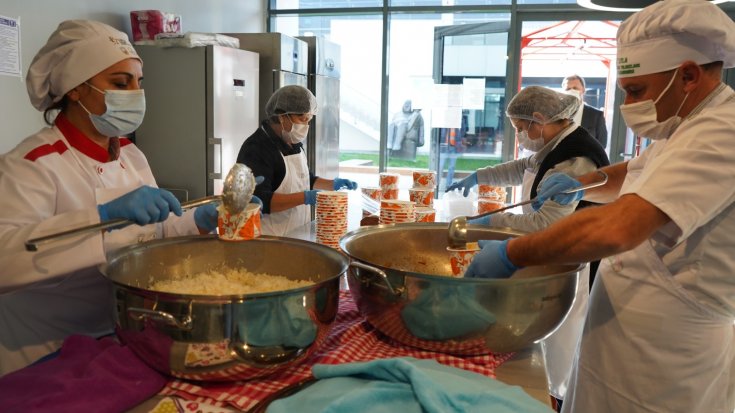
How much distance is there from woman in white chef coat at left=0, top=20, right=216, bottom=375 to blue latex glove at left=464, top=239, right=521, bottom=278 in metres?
0.69

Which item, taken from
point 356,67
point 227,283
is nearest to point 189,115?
point 356,67

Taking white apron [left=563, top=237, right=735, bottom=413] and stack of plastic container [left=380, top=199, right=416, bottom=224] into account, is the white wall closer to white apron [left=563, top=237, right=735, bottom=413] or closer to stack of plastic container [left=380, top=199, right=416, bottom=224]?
stack of plastic container [left=380, top=199, right=416, bottom=224]

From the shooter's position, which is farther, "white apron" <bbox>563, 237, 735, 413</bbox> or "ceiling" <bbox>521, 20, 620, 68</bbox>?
"ceiling" <bbox>521, 20, 620, 68</bbox>

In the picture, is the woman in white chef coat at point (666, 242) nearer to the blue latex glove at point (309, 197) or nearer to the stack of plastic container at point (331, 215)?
the stack of plastic container at point (331, 215)

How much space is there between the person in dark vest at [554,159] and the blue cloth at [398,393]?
1277 millimetres

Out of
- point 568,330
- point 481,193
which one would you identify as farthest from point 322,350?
point 568,330

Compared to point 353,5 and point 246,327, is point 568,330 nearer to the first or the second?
point 246,327

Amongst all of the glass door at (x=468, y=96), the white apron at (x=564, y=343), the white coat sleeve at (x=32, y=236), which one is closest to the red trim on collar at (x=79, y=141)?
the white coat sleeve at (x=32, y=236)

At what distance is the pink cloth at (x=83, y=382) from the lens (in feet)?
2.97

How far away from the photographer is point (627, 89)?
1.50 m

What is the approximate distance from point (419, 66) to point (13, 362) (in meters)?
5.12

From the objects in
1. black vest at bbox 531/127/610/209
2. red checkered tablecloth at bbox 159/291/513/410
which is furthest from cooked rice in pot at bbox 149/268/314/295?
black vest at bbox 531/127/610/209

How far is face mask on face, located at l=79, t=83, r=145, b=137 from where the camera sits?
1536 millimetres

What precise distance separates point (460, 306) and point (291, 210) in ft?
5.83
